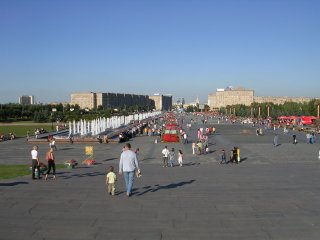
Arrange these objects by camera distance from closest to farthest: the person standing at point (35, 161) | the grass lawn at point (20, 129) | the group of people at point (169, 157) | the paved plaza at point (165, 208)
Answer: the paved plaza at point (165, 208) → the person standing at point (35, 161) → the group of people at point (169, 157) → the grass lawn at point (20, 129)

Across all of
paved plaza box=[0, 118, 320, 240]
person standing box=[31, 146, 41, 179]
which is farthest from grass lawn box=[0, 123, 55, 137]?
paved plaza box=[0, 118, 320, 240]

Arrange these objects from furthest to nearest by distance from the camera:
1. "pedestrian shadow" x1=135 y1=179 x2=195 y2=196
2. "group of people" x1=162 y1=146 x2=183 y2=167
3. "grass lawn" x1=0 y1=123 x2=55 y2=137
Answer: "grass lawn" x1=0 y1=123 x2=55 y2=137 → "group of people" x1=162 y1=146 x2=183 y2=167 → "pedestrian shadow" x1=135 y1=179 x2=195 y2=196

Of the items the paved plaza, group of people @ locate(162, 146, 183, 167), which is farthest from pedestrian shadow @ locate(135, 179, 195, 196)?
group of people @ locate(162, 146, 183, 167)

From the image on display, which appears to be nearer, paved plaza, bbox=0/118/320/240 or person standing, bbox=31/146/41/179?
paved plaza, bbox=0/118/320/240

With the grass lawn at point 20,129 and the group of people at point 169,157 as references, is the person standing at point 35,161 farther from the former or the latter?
the grass lawn at point 20,129

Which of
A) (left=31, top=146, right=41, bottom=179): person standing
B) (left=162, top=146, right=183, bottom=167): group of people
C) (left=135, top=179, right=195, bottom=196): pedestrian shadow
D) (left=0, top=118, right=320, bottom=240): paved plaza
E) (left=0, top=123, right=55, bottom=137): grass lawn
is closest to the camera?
(left=0, top=118, right=320, bottom=240): paved plaza

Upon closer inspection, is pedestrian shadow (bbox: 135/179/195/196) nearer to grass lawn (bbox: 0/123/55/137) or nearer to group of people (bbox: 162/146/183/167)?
group of people (bbox: 162/146/183/167)

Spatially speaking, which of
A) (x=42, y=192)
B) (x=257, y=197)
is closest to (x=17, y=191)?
(x=42, y=192)

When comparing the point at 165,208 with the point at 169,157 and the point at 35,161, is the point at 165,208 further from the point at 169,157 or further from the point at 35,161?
the point at 169,157

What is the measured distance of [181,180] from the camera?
554 inches

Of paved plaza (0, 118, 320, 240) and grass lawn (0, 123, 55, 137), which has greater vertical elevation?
grass lawn (0, 123, 55, 137)

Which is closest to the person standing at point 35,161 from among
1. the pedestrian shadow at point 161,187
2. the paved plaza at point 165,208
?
the paved plaza at point 165,208

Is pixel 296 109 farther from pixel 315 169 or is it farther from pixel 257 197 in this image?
pixel 257 197

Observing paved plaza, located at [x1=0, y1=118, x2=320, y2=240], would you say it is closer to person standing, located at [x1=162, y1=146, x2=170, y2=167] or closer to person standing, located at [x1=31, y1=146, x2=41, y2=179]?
person standing, located at [x1=31, y1=146, x2=41, y2=179]
